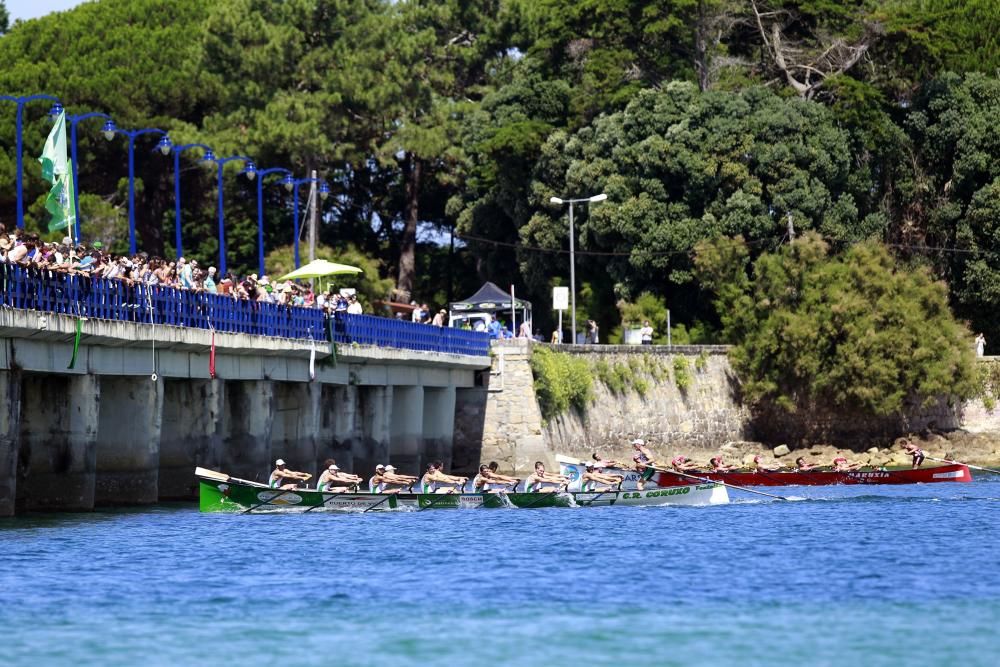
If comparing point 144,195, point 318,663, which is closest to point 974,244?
point 144,195

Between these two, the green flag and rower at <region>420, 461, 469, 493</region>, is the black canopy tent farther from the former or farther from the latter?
the green flag

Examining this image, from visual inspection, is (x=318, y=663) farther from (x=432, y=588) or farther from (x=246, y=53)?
(x=246, y=53)

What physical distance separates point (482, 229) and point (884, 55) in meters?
19.0

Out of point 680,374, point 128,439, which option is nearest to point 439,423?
point 680,374

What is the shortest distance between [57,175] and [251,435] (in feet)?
27.2

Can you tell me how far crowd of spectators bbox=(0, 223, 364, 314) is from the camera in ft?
118

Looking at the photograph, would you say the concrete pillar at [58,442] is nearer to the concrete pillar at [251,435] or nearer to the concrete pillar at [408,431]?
the concrete pillar at [251,435]

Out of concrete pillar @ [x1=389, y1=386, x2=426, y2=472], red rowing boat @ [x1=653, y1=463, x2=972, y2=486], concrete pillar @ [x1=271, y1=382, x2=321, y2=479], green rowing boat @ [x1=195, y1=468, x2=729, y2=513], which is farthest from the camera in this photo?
concrete pillar @ [x1=389, y1=386, x2=426, y2=472]

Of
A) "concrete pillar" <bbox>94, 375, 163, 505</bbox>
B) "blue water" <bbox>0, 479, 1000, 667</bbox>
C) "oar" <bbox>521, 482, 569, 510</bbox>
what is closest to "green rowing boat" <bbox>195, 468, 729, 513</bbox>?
"oar" <bbox>521, 482, 569, 510</bbox>

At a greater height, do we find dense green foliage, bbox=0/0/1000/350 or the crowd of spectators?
dense green foliage, bbox=0/0/1000/350

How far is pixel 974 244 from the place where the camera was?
7494 centimetres

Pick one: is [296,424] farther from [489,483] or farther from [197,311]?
[197,311]

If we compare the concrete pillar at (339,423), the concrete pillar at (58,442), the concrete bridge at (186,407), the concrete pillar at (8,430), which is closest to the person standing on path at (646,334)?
the concrete bridge at (186,407)

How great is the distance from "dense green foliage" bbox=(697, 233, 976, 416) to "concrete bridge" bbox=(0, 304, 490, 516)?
41.6 ft
